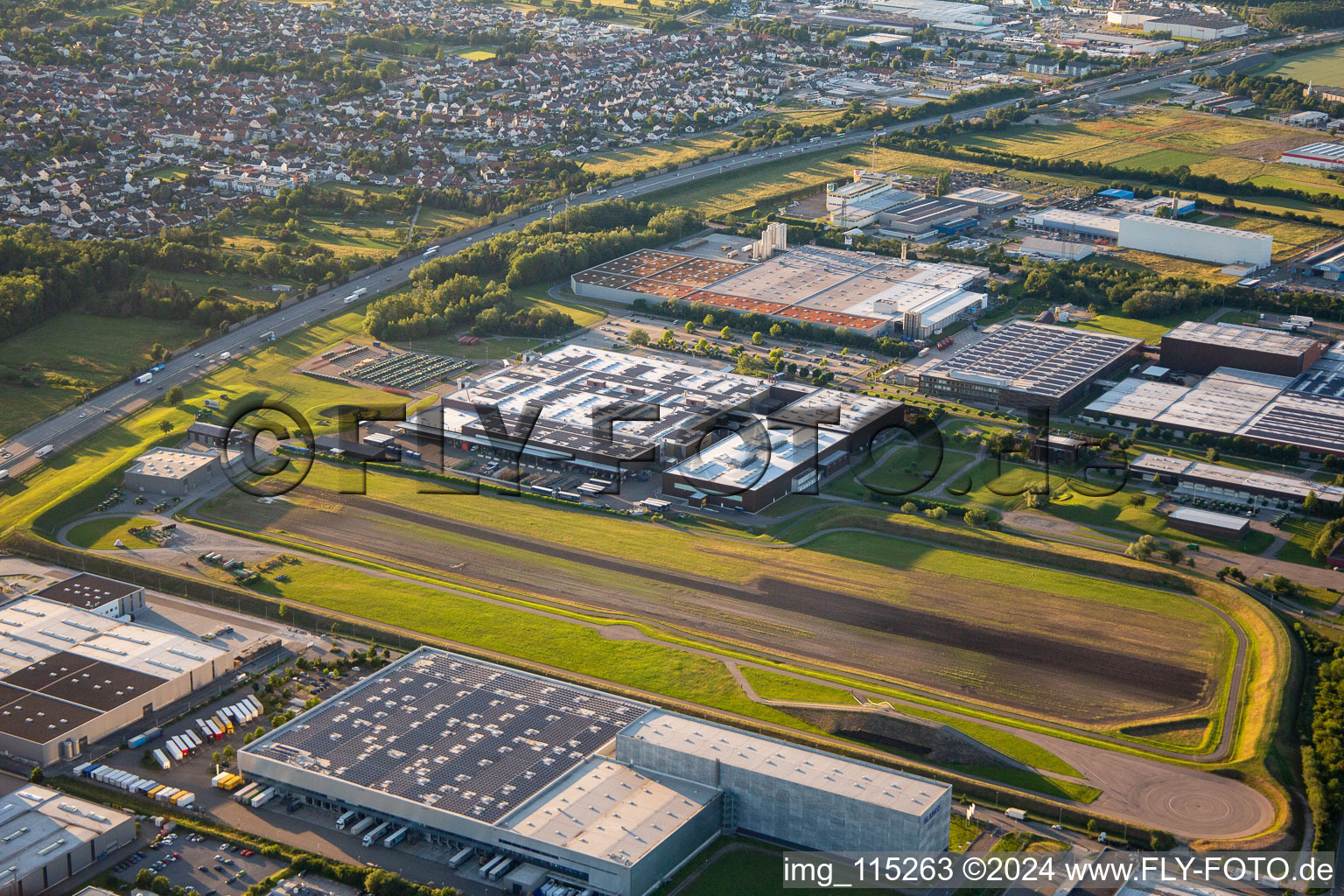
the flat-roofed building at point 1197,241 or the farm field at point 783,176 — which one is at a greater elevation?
the farm field at point 783,176

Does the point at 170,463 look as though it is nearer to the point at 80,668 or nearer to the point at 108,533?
the point at 108,533

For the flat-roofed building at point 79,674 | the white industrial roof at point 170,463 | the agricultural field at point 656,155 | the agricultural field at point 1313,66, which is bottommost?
the flat-roofed building at point 79,674

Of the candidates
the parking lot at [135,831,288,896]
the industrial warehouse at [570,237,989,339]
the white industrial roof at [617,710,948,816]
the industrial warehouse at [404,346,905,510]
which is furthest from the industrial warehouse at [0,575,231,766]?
the industrial warehouse at [570,237,989,339]

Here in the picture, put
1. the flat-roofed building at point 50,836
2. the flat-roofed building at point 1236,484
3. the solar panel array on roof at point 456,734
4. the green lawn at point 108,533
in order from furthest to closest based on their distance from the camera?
the flat-roofed building at point 1236,484
the green lawn at point 108,533
the solar panel array on roof at point 456,734
the flat-roofed building at point 50,836

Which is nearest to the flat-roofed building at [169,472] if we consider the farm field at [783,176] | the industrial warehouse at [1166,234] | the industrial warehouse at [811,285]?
the industrial warehouse at [811,285]

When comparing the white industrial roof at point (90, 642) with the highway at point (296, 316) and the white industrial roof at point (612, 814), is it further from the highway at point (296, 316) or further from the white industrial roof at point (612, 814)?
the white industrial roof at point (612, 814)

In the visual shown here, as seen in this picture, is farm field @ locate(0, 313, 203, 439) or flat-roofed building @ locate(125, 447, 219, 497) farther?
farm field @ locate(0, 313, 203, 439)

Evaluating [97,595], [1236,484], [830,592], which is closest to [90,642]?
[97,595]

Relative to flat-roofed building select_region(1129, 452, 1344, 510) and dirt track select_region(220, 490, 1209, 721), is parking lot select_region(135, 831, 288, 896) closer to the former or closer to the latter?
dirt track select_region(220, 490, 1209, 721)
